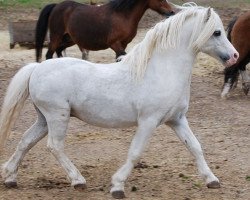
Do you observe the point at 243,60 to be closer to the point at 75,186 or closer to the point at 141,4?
the point at 141,4

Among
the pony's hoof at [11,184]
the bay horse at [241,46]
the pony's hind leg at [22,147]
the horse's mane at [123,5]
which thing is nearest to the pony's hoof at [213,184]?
the pony's hind leg at [22,147]

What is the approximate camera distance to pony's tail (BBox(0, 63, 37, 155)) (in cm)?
526

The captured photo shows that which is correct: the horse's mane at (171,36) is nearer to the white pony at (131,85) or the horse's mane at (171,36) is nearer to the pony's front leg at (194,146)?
the white pony at (131,85)

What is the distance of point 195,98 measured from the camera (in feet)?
31.1

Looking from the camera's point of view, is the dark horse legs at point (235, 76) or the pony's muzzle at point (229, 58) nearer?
the pony's muzzle at point (229, 58)

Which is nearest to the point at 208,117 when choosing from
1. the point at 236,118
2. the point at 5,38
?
the point at 236,118

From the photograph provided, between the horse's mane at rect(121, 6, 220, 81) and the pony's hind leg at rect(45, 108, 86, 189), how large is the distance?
0.65 m

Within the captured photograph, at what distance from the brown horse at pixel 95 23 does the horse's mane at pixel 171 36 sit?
4.24 m

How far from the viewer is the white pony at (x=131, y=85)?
200 inches

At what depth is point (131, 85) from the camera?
5102 mm

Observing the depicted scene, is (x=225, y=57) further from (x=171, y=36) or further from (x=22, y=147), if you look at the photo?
(x=22, y=147)

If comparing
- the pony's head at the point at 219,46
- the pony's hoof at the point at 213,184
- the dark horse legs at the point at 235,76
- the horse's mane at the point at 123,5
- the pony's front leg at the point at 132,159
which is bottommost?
the dark horse legs at the point at 235,76

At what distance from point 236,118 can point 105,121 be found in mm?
3434

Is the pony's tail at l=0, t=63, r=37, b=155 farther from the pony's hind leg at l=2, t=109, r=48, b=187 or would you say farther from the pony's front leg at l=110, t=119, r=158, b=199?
the pony's front leg at l=110, t=119, r=158, b=199
